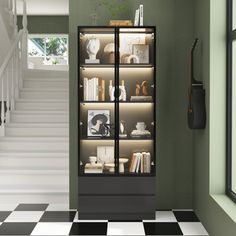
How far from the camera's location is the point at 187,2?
17.9 ft

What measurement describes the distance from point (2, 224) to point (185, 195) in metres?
2.15

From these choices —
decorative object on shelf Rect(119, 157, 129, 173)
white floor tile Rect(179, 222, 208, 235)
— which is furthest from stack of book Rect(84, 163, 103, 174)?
white floor tile Rect(179, 222, 208, 235)

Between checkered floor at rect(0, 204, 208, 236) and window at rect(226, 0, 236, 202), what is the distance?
2.06 feet

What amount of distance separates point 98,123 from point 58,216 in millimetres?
1136

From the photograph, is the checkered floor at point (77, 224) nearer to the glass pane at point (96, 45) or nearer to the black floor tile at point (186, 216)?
the black floor tile at point (186, 216)

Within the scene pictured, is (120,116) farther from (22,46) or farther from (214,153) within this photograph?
(22,46)

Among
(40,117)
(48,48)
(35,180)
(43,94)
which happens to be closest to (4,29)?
(43,94)

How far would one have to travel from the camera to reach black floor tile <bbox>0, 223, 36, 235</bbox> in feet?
14.9

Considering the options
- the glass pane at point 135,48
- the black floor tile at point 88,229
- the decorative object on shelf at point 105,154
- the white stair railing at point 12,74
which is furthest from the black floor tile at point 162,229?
the white stair railing at point 12,74

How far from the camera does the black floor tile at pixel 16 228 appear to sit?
4531 millimetres

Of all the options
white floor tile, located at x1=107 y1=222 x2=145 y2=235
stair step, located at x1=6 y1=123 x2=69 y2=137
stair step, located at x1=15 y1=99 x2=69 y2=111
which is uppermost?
stair step, located at x1=15 y1=99 x2=69 y2=111

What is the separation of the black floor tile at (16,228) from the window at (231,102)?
200 cm

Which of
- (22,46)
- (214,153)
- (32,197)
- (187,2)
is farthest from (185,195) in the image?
(22,46)

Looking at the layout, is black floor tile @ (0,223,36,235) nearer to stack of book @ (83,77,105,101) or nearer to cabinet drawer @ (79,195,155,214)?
cabinet drawer @ (79,195,155,214)
